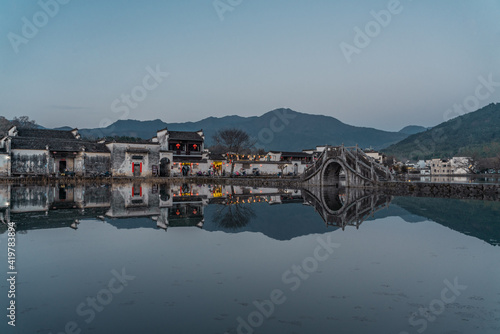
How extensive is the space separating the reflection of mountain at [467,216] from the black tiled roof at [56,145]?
39.2 m

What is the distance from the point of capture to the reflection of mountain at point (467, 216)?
14756 millimetres

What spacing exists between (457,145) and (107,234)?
633 feet

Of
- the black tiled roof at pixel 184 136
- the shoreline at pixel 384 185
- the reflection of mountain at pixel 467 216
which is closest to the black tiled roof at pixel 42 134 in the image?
the shoreline at pixel 384 185

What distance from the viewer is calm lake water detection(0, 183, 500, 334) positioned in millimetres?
6219

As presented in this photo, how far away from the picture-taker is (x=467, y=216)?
19422 mm

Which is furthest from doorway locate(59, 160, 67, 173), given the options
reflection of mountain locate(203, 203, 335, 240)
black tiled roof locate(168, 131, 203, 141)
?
reflection of mountain locate(203, 203, 335, 240)

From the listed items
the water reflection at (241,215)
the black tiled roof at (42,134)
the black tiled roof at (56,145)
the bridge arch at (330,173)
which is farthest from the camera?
the black tiled roof at (42,134)

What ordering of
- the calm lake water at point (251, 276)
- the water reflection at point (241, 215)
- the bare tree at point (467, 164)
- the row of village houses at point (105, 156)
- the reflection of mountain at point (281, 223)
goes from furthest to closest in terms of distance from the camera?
the bare tree at point (467, 164) < the row of village houses at point (105, 156) < the water reflection at point (241, 215) < the reflection of mountain at point (281, 223) < the calm lake water at point (251, 276)

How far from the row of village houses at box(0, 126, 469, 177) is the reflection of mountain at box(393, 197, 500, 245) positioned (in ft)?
121

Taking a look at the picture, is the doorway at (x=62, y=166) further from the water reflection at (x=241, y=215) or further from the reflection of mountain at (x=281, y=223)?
the reflection of mountain at (x=281, y=223)

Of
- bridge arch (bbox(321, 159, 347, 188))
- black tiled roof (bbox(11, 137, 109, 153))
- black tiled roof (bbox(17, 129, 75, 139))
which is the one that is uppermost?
black tiled roof (bbox(17, 129, 75, 139))

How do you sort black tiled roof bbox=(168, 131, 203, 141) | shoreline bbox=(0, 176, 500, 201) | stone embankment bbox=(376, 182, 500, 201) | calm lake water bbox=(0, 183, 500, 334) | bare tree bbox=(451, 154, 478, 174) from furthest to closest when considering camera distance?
bare tree bbox=(451, 154, 478, 174) → black tiled roof bbox=(168, 131, 203, 141) → shoreline bbox=(0, 176, 500, 201) → stone embankment bbox=(376, 182, 500, 201) → calm lake water bbox=(0, 183, 500, 334)

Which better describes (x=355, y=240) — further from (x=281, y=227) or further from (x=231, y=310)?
(x=231, y=310)

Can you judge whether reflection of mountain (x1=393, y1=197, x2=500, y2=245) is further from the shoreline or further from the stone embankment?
the shoreline
